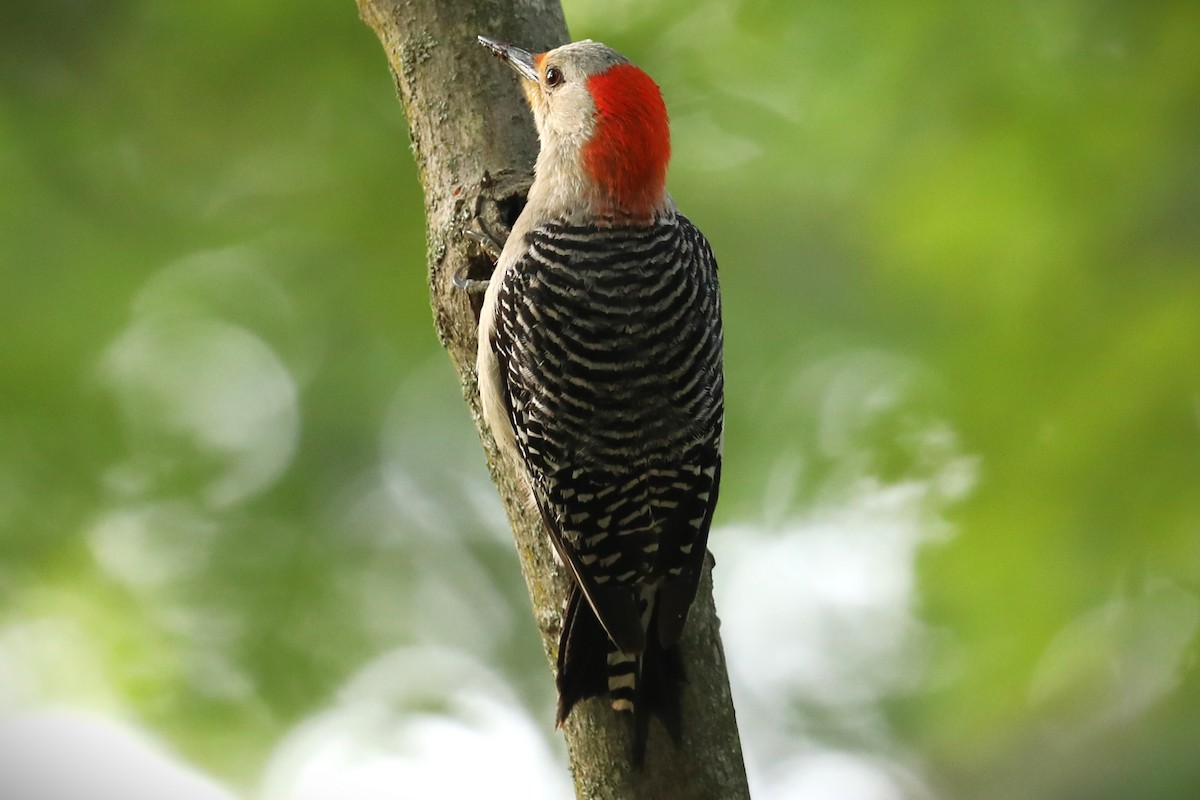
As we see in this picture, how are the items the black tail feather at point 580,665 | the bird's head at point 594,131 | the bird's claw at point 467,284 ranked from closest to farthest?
the black tail feather at point 580,665 < the bird's claw at point 467,284 < the bird's head at point 594,131

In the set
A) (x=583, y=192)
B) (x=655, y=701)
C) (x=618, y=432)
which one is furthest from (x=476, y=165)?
(x=655, y=701)

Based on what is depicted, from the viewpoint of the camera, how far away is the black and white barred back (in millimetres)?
3389

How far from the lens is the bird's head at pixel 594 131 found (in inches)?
158

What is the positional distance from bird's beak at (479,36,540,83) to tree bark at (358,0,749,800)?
0.03 metres

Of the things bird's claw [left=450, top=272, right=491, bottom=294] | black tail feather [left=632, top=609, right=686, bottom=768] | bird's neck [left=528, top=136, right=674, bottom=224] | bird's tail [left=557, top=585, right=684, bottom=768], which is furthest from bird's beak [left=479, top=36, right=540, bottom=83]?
black tail feather [left=632, top=609, right=686, bottom=768]

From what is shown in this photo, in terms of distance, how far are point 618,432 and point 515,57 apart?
4.56 feet

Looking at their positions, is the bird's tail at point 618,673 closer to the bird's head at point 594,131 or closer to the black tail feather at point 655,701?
the black tail feather at point 655,701

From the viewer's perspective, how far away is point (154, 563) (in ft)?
19.1

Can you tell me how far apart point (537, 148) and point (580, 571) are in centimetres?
156

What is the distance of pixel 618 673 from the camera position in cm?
328

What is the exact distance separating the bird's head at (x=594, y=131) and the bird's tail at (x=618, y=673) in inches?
53.3

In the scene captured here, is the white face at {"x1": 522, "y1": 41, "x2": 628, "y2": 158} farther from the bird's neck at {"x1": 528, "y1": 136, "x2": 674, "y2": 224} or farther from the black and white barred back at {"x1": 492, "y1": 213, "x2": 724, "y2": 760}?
the black and white barred back at {"x1": 492, "y1": 213, "x2": 724, "y2": 760}

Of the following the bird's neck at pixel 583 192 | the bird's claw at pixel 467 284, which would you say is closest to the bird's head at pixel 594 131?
the bird's neck at pixel 583 192

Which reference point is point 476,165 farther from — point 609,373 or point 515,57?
point 609,373
